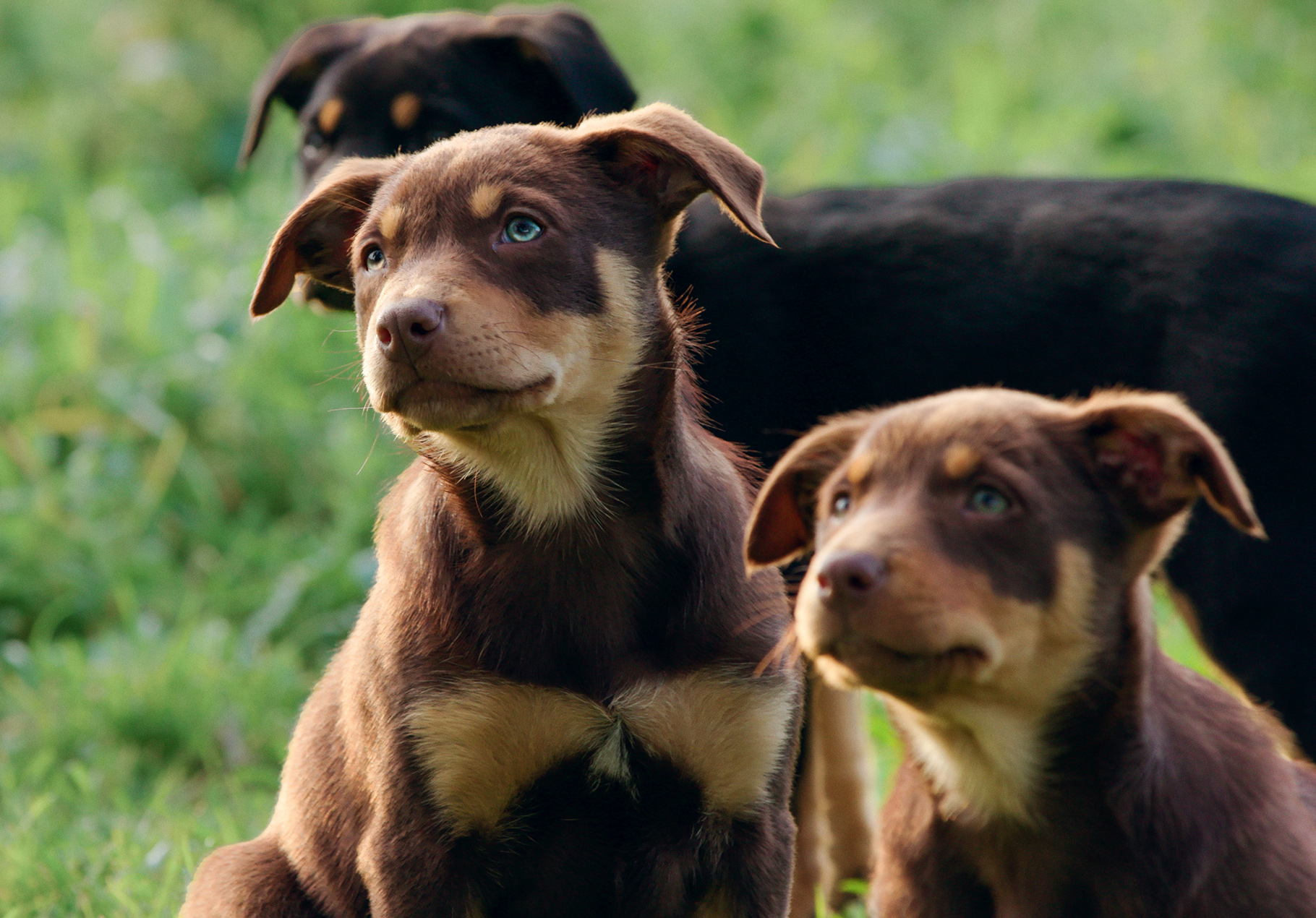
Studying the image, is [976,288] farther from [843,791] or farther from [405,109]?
[405,109]

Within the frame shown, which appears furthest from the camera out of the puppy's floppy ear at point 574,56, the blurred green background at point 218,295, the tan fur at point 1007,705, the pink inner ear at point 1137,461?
the blurred green background at point 218,295

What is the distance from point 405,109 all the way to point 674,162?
182 centimetres

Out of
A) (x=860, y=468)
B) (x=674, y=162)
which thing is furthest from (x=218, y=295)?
(x=860, y=468)

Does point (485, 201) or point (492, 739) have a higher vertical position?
point (485, 201)

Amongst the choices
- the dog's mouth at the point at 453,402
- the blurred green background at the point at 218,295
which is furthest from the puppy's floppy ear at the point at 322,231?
the dog's mouth at the point at 453,402

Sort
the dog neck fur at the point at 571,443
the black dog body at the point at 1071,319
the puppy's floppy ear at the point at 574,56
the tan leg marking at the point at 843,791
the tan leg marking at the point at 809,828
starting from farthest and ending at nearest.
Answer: the tan leg marking at the point at 843,791 → the puppy's floppy ear at the point at 574,56 → the tan leg marking at the point at 809,828 → the black dog body at the point at 1071,319 → the dog neck fur at the point at 571,443

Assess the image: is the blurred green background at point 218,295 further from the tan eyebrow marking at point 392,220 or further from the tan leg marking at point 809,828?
the tan leg marking at point 809,828

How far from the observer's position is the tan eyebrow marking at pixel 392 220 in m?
3.33

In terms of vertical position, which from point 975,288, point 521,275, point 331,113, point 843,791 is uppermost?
point 521,275

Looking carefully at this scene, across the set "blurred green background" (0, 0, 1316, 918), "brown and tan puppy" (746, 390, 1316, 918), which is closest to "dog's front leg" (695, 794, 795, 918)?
"brown and tan puppy" (746, 390, 1316, 918)

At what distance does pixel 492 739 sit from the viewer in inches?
126

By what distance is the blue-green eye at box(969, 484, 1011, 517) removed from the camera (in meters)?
2.94

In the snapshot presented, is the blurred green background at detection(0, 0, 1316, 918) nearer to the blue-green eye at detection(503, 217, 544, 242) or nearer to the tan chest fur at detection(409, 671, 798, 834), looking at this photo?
the blue-green eye at detection(503, 217, 544, 242)

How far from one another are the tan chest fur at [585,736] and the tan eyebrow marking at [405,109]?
2402mm
